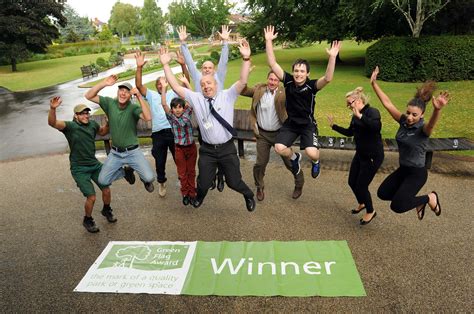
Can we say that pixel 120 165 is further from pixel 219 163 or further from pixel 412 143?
pixel 412 143

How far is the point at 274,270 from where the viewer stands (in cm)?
453

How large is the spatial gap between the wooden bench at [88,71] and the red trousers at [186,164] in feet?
85.0

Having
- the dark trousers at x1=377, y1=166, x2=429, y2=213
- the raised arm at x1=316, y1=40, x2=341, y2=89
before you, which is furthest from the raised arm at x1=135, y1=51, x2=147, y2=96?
the dark trousers at x1=377, y1=166, x2=429, y2=213

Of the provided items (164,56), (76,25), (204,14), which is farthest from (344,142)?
(76,25)

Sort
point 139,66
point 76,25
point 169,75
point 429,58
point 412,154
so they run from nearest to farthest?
point 412,154 < point 169,75 < point 139,66 < point 429,58 < point 76,25

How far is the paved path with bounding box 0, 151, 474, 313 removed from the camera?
4.05 metres

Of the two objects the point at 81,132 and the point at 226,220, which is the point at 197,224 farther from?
the point at 81,132

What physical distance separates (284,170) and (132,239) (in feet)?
12.4

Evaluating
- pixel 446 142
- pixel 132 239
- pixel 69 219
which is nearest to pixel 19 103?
pixel 69 219

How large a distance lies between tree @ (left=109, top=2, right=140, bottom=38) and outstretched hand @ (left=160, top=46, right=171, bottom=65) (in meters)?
101

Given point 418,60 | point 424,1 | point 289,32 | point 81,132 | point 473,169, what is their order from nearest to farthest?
point 81,132 → point 473,169 → point 424,1 → point 418,60 → point 289,32

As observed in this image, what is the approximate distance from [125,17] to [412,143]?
106776 millimetres

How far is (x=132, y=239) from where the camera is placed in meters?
5.46

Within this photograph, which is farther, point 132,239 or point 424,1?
point 424,1
